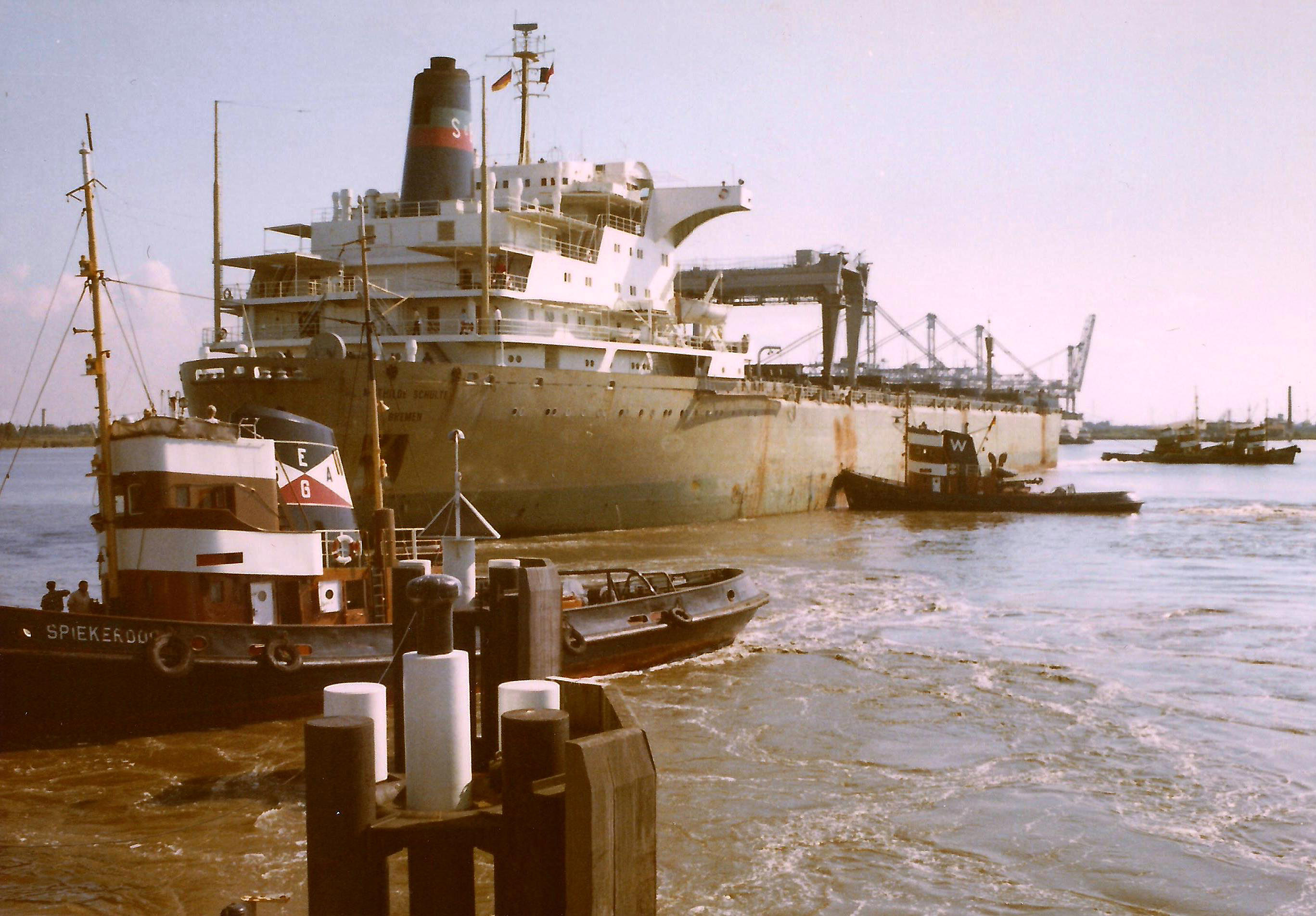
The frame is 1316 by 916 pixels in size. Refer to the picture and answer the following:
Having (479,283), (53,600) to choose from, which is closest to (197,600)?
(53,600)

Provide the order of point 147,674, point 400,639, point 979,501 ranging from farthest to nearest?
point 979,501, point 147,674, point 400,639

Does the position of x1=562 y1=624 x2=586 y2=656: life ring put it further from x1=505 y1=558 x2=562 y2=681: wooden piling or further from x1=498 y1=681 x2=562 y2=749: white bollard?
x1=498 y1=681 x2=562 y2=749: white bollard

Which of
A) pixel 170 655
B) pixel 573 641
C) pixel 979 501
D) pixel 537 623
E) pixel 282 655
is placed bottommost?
pixel 573 641

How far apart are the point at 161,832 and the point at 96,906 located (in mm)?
1455

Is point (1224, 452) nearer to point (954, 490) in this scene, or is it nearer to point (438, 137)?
point (954, 490)

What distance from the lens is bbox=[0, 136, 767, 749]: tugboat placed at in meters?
11.0

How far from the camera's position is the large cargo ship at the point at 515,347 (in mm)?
25016

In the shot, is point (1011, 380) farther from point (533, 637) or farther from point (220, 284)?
point (533, 637)

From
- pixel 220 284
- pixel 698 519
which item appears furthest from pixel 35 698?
pixel 698 519

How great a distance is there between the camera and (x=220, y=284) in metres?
28.9

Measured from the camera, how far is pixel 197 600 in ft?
38.8

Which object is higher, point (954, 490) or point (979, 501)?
point (954, 490)

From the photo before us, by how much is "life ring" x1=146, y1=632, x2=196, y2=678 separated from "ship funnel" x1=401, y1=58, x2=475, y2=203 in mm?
20628

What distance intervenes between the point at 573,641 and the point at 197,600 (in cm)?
430
